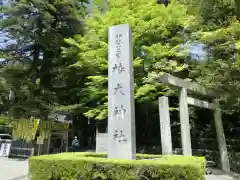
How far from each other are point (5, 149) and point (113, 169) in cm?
1322

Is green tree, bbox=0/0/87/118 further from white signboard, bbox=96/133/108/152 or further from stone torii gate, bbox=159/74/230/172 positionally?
stone torii gate, bbox=159/74/230/172

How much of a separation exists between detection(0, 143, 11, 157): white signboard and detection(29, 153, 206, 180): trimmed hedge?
1101 centimetres

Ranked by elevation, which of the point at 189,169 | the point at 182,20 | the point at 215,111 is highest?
the point at 182,20

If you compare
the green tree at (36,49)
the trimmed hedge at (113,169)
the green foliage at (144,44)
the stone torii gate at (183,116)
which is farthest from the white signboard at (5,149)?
the stone torii gate at (183,116)

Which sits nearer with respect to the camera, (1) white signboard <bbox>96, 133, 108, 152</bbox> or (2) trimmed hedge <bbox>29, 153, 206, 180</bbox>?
(2) trimmed hedge <bbox>29, 153, 206, 180</bbox>

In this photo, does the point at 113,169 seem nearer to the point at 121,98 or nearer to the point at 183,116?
the point at 121,98

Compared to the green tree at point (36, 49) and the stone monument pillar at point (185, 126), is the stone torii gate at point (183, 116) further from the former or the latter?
the green tree at point (36, 49)

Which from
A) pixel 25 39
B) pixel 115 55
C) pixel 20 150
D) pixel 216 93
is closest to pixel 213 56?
pixel 216 93

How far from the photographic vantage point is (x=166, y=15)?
512 inches

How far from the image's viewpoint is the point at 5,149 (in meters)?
15.4

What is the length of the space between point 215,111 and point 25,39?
1299 centimetres

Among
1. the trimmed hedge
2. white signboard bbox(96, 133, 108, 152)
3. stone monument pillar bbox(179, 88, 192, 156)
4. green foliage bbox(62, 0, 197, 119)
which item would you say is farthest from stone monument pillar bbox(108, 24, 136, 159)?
green foliage bbox(62, 0, 197, 119)

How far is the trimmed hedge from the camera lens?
461cm

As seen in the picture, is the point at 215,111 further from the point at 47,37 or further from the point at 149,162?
the point at 47,37
